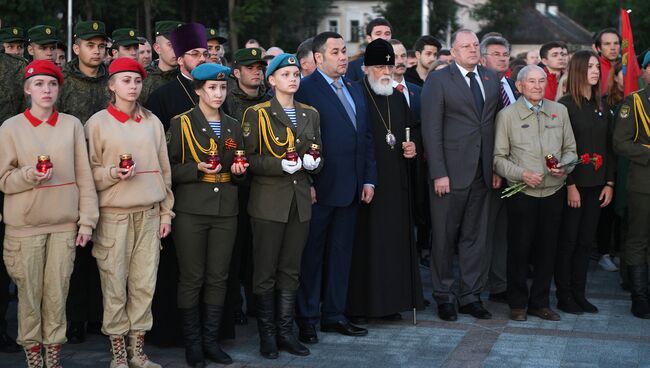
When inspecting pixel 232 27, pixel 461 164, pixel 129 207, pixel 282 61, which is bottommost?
pixel 129 207

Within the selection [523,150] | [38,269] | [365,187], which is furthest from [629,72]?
[38,269]

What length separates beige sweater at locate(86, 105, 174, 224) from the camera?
6328 mm

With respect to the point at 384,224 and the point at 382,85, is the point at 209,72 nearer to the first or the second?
the point at 382,85

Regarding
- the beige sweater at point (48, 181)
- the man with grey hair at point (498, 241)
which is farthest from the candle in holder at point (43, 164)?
the man with grey hair at point (498, 241)

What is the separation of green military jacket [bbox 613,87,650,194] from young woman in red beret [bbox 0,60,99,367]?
→ 4545 mm

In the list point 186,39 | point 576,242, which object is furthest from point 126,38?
point 576,242

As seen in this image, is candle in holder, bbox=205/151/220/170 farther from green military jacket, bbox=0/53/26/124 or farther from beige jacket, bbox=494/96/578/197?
beige jacket, bbox=494/96/578/197

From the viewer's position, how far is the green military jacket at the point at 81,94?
7.45 meters

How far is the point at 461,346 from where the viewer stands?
7.38 meters

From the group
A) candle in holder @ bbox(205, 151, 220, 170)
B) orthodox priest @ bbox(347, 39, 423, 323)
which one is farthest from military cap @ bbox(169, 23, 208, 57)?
orthodox priest @ bbox(347, 39, 423, 323)

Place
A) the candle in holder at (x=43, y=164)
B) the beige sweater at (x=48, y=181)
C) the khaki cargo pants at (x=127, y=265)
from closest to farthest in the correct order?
1. the candle in holder at (x=43, y=164)
2. the beige sweater at (x=48, y=181)
3. the khaki cargo pants at (x=127, y=265)

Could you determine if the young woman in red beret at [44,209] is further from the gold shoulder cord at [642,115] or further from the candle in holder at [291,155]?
the gold shoulder cord at [642,115]

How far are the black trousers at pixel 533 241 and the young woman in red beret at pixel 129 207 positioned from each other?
120 inches

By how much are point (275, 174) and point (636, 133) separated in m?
3.39
